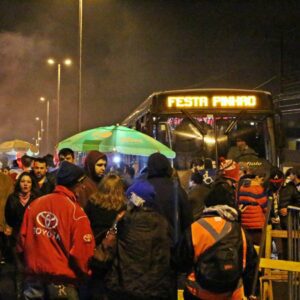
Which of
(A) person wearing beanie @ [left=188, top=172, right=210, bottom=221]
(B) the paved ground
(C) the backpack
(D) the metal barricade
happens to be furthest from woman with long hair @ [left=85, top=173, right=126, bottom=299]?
(A) person wearing beanie @ [left=188, top=172, right=210, bottom=221]

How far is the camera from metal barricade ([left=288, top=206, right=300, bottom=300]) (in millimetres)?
5035

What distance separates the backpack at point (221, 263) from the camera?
3.88 meters

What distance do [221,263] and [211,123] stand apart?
6233 mm

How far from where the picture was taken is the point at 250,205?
285 inches

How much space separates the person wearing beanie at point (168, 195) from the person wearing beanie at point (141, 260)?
1225mm

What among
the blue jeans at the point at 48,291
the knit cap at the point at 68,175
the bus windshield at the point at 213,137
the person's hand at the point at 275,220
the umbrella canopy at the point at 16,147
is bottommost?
the blue jeans at the point at 48,291

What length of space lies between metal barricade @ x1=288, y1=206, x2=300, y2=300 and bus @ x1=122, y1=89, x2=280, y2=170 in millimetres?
4587

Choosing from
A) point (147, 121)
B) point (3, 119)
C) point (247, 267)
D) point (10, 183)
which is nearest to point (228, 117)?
point (147, 121)

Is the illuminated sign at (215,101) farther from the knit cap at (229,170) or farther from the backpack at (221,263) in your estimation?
the backpack at (221,263)

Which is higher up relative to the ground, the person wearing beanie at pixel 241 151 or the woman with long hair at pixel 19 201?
the person wearing beanie at pixel 241 151

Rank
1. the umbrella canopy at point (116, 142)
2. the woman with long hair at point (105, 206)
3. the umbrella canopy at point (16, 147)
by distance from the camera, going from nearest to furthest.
Answer: the woman with long hair at point (105, 206), the umbrella canopy at point (116, 142), the umbrella canopy at point (16, 147)

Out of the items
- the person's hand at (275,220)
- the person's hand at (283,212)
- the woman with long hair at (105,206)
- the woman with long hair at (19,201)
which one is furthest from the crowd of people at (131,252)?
the person's hand at (283,212)

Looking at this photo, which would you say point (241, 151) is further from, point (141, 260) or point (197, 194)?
point (141, 260)

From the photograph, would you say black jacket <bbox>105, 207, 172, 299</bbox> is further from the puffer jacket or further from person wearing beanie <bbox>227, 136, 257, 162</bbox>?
person wearing beanie <bbox>227, 136, 257, 162</bbox>
